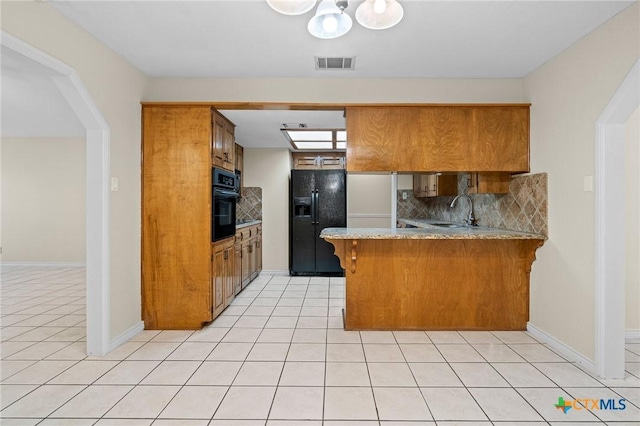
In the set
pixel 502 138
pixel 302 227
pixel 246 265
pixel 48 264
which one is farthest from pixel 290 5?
pixel 48 264

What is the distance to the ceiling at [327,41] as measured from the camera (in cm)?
204

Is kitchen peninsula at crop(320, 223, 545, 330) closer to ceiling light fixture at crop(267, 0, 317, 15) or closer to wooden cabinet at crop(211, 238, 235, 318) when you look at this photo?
wooden cabinet at crop(211, 238, 235, 318)

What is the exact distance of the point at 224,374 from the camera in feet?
7.38

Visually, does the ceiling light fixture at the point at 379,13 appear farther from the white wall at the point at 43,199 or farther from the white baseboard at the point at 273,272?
the white wall at the point at 43,199

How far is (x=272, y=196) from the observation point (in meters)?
5.72

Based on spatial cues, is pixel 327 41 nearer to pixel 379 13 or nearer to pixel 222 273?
pixel 379 13

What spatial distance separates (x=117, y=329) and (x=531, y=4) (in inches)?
154

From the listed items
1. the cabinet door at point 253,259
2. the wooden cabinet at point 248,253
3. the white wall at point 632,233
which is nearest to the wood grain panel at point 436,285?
the white wall at point 632,233

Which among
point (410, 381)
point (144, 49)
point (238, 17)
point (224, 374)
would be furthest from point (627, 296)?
point (144, 49)

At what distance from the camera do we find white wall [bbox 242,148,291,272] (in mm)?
5688

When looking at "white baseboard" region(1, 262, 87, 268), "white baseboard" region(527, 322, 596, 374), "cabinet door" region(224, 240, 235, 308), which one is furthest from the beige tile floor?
"white baseboard" region(1, 262, 87, 268)

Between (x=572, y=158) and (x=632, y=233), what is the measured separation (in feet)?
3.78

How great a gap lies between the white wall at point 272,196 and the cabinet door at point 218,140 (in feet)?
7.26

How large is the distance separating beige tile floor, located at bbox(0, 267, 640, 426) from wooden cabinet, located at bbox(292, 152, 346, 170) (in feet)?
11.2
